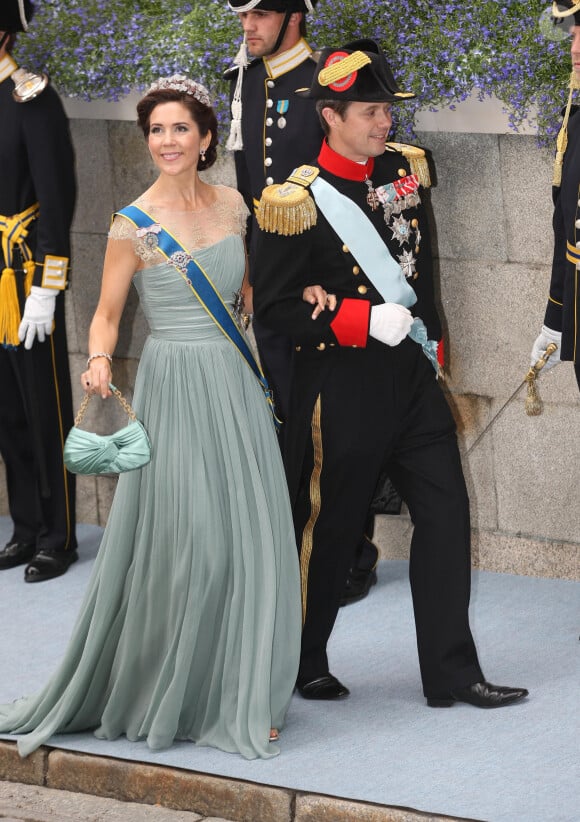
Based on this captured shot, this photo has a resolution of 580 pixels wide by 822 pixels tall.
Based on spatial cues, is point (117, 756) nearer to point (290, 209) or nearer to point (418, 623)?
point (418, 623)

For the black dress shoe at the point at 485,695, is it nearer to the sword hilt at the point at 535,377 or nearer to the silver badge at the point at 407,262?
the sword hilt at the point at 535,377

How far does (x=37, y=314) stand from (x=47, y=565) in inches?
42.1

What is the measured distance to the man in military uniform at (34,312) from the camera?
6969 millimetres

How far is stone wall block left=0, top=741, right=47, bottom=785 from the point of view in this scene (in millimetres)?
5344

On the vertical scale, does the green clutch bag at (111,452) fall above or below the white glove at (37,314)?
below

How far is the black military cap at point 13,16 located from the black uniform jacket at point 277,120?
3.40ft

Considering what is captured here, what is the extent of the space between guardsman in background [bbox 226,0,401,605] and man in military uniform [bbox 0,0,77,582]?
0.81 m

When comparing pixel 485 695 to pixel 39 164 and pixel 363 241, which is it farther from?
pixel 39 164

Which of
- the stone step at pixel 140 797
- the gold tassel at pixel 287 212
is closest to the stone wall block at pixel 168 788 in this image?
the stone step at pixel 140 797

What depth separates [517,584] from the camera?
6.75m

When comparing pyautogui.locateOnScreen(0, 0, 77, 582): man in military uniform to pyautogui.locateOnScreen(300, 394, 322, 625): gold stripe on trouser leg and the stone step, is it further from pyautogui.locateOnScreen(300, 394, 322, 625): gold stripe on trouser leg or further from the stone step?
pyautogui.locateOnScreen(300, 394, 322, 625): gold stripe on trouser leg

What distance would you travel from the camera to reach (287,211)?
16.7ft

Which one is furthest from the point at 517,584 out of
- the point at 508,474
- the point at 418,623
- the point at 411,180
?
the point at 411,180

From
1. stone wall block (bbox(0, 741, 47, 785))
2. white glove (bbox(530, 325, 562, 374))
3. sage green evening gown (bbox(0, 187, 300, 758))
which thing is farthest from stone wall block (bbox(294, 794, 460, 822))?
white glove (bbox(530, 325, 562, 374))
